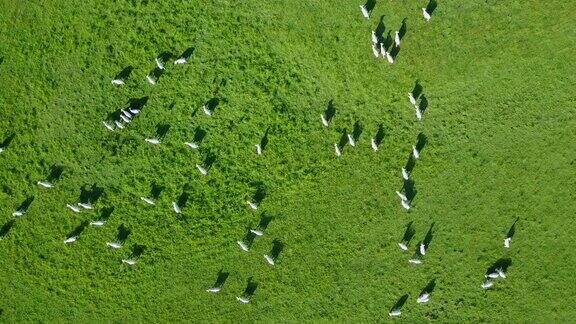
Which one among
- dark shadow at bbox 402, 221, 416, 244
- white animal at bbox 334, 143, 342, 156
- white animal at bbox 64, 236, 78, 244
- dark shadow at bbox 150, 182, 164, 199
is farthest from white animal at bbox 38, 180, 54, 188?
dark shadow at bbox 402, 221, 416, 244

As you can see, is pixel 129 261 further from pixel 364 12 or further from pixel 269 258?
pixel 364 12

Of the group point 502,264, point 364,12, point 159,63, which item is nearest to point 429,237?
point 502,264

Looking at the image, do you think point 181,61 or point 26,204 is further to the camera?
point 26,204

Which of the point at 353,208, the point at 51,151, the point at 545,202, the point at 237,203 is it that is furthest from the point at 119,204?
the point at 545,202

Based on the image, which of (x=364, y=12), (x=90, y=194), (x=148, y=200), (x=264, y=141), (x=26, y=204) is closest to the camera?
(x=364, y=12)

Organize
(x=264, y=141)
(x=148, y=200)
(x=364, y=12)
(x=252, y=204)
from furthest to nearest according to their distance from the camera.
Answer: (x=148, y=200) → (x=252, y=204) → (x=264, y=141) → (x=364, y=12)

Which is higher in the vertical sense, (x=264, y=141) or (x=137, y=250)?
(x=264, y=141)

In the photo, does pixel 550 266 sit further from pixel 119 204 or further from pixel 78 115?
pixel 78 115

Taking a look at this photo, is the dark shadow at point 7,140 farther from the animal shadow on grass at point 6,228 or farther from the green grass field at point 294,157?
the animal shadow on grass at point 6,228
